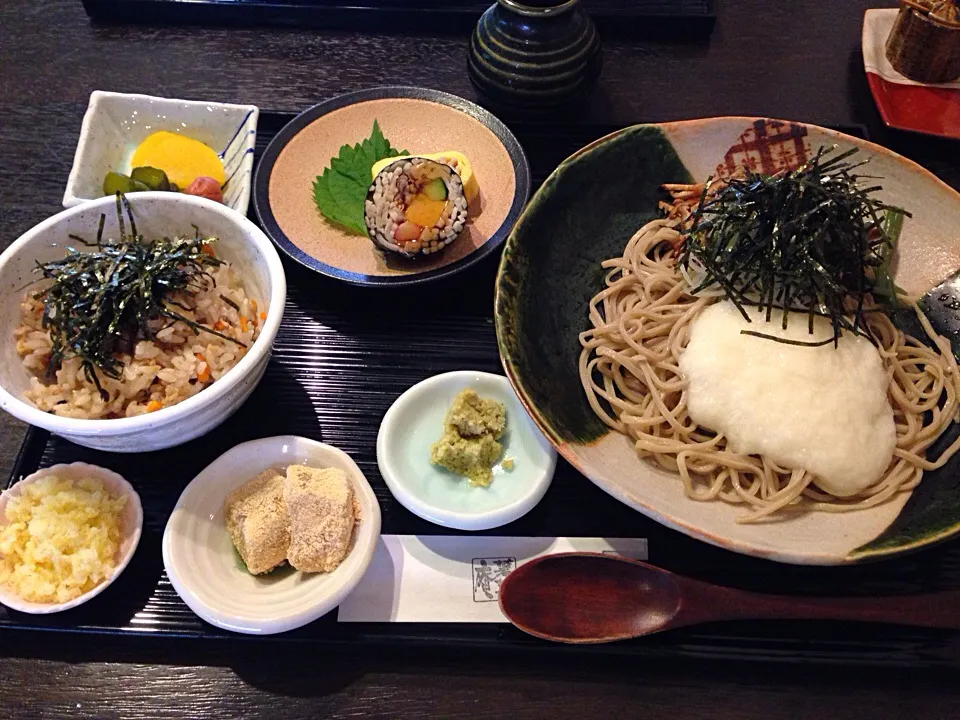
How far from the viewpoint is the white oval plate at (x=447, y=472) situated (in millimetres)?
1727

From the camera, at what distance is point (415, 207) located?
2188 millimetres

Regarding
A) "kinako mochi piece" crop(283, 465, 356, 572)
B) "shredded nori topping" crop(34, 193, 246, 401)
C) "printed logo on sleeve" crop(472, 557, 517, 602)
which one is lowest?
"printed logo on sleeve" crop(472, 557, 517, 602)

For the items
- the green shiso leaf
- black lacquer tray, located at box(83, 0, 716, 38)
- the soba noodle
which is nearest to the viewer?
the soba noodle

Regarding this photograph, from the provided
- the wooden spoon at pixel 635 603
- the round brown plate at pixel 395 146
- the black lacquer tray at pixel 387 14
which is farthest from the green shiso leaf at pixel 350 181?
the wooden spoon at pixel 635 603

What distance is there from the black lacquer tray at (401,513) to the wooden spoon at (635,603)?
0.17 feet

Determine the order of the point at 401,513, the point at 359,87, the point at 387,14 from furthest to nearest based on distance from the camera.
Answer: the point at 387,14 → the point at 359,87 → the point at 401,513

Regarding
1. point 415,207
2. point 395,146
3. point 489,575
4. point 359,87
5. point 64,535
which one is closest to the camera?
point 64,535

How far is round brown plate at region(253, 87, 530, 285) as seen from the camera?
7.30 ft

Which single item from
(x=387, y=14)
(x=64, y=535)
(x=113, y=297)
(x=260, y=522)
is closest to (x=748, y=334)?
(x=260, y=522)

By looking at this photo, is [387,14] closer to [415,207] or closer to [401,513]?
[415,207]

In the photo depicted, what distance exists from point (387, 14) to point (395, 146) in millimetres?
830

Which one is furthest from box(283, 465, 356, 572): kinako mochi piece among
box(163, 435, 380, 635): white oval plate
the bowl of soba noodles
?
the bowl of soba noodles

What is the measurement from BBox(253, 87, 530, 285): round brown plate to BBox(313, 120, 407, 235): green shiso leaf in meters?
0.04

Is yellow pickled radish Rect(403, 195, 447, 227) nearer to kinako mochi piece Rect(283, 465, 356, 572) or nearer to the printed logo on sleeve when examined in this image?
kinako mochi piece Rect(283, 465, 356, 572)
